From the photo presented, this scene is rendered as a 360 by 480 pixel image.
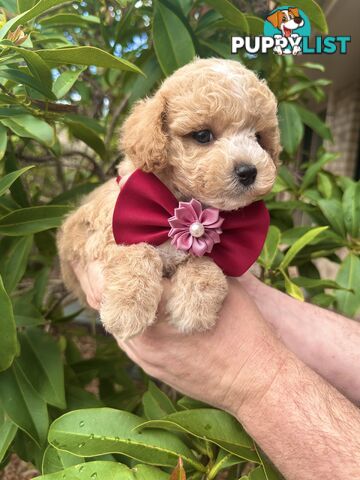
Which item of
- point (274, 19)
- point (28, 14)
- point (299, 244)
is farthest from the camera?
point (274, 19)

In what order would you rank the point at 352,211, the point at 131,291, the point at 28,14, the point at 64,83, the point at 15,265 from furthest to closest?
the point at 352,211
the point at 15,265
the point at 64,83
the point at 28,14
the point at 131,291

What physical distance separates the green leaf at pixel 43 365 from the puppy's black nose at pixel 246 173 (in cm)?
76

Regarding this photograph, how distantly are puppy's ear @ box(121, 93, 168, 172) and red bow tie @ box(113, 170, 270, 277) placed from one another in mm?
41

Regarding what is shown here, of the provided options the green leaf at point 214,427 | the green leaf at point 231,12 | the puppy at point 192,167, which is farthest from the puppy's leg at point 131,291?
the green leaf at point 231,12

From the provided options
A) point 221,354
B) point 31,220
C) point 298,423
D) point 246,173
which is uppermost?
point 246,173

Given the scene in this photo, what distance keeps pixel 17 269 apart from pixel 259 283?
27.6 inches

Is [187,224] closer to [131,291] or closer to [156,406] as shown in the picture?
[131,291]

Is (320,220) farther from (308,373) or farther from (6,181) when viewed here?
(6,181)

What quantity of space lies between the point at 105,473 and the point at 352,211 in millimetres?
1211

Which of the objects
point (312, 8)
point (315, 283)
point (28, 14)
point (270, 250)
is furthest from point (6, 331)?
point (312, 8)

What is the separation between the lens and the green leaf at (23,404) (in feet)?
3.41

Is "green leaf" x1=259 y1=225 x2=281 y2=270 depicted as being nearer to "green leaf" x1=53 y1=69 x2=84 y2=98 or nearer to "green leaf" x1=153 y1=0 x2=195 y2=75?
"green leaf" x1=153 y1=0 x2=195 y2=75

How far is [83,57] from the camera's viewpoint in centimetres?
86

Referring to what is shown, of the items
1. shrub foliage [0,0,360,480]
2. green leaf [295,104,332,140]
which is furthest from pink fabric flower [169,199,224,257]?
green leaf [295,104,332,140]
